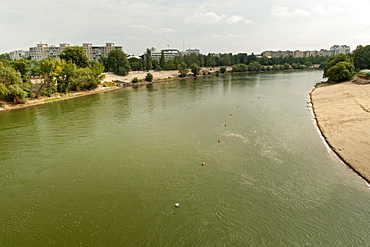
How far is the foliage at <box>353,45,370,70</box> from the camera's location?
67.0 m

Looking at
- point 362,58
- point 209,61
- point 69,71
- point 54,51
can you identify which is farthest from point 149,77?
point 54,51

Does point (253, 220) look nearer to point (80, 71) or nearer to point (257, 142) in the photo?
point (257, 142)

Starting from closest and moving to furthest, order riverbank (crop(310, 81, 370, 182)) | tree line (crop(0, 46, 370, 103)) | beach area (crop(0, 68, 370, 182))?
riverbank (crop(310, 81, 370, 182))
beach area (crop(0, 68, 370, 182))
tree line (crop(0, 46, 370, 103))

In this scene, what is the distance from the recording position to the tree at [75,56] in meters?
71.9

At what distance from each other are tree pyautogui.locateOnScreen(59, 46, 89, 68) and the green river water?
52400 mm

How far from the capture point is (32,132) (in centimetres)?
2759

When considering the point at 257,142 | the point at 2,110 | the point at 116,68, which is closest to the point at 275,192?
the point at 257,142

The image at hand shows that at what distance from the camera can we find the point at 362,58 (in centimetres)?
6712

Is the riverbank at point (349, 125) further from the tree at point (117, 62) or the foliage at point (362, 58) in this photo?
the tree at point (117, 62)

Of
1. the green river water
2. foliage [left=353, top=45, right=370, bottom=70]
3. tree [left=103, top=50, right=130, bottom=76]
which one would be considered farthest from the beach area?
tree [left=103, top=50, right=130, bottom=76]

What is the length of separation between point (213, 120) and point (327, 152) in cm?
1422

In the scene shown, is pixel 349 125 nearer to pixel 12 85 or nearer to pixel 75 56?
pixel 12 85

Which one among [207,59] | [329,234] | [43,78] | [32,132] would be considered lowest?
[329,234]

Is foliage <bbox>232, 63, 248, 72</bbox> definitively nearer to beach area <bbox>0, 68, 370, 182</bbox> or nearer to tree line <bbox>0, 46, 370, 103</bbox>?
tree line <bbox>0, 46, 370, 103</bbox>
